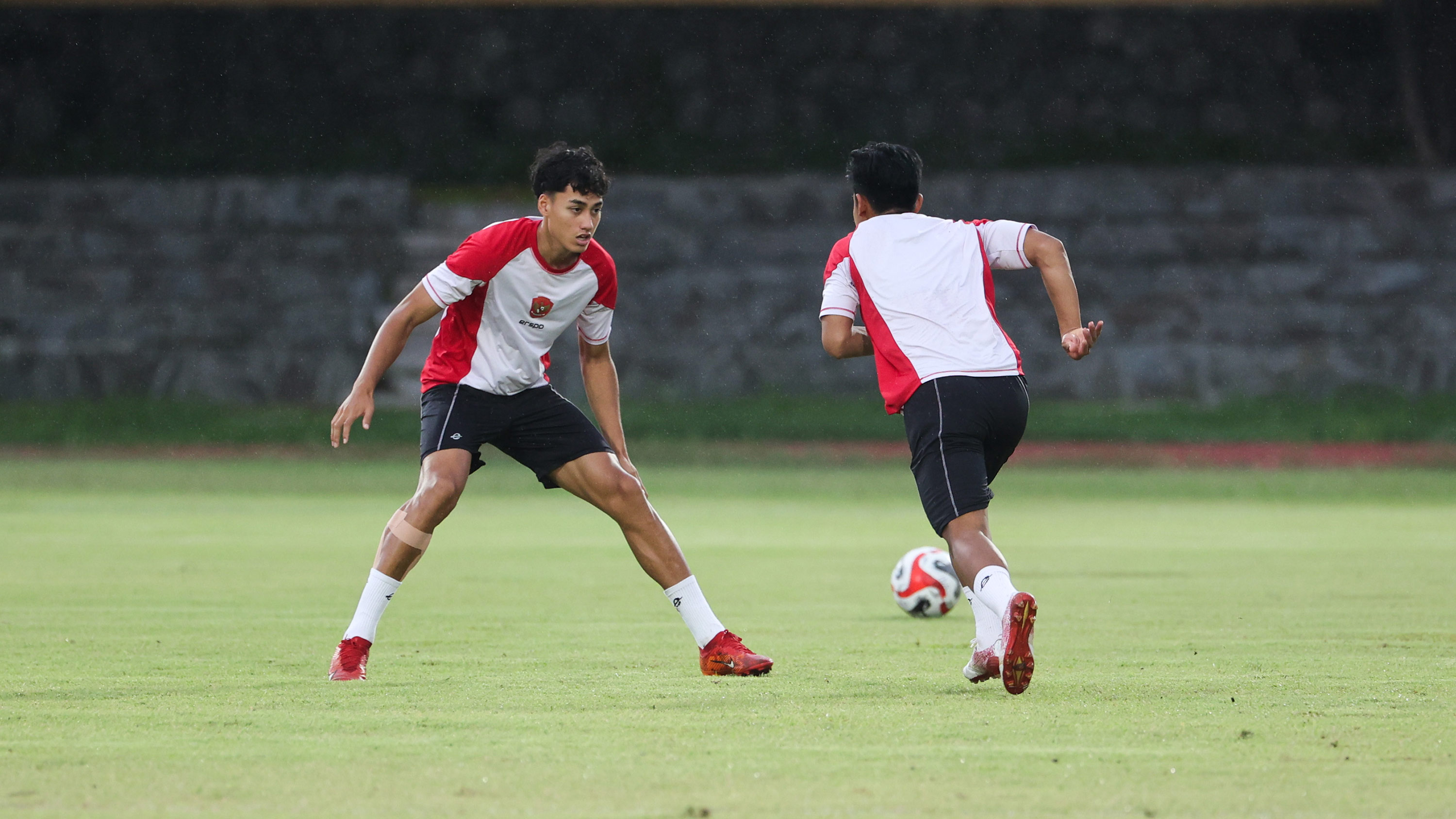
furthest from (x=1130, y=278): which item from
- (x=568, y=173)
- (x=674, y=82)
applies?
(x=568, y=173)

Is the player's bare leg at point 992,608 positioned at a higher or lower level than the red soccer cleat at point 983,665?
higher

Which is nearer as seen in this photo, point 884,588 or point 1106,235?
point 884,588

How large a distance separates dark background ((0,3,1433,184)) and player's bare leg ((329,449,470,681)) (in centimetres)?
2389

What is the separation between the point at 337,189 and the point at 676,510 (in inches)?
521

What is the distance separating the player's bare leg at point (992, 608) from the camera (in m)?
5.09

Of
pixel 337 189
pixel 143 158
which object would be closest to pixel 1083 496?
pixel 337 189

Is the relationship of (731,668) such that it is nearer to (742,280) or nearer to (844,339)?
(844,339)

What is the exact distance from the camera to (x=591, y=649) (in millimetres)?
6703

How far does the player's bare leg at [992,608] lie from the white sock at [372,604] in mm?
1865

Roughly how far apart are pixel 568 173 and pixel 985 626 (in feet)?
6.74

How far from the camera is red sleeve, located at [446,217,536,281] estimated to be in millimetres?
6164

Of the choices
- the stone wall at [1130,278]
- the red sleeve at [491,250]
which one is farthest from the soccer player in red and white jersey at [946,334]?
the stone wall at [1130,278]

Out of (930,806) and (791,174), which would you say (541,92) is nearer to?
(791,174)

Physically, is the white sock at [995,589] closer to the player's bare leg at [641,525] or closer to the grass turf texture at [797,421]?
the player's bare leg at [641,525]
